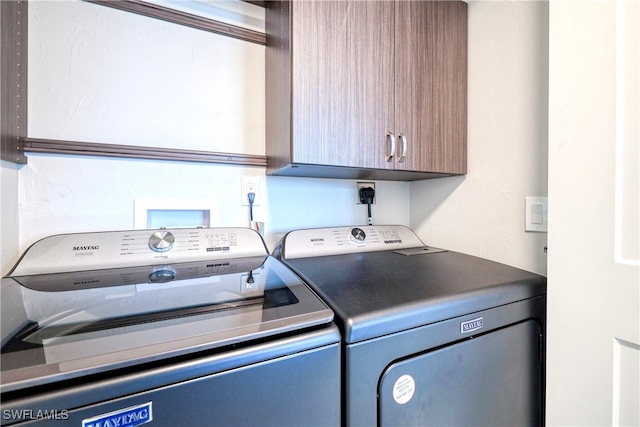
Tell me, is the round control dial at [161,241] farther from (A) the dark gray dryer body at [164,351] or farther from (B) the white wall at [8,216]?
(B) the white wall at [8,216]

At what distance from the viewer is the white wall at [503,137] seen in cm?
108

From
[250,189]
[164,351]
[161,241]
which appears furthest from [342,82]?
[164,351]

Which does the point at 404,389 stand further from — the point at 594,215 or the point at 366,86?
the point at 366,86

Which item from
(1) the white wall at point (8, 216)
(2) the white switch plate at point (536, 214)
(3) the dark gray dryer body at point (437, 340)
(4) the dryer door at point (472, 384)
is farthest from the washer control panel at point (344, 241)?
(1) the white wall at point (8, 216)

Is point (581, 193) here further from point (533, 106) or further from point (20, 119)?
point (20, 119)

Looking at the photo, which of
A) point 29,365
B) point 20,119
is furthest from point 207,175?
point 29,365

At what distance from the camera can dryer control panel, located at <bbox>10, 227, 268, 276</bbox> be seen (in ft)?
2.83

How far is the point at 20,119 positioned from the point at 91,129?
180 mm

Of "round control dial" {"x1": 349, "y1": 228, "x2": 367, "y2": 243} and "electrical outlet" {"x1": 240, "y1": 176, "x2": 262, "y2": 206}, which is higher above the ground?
"electrical outlet" {"x1": 240, "y1": 176, "x2": 262, "y2": 206}

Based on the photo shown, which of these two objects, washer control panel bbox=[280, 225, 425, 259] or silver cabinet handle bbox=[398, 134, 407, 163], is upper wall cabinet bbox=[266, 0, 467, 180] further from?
washer control panel bbox=[280, 225, 425, 259]

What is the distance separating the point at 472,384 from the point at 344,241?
0.68 meters

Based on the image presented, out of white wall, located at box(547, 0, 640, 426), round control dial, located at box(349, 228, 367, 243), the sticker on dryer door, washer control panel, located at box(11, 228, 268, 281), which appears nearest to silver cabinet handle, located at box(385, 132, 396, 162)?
round control dial, located at box(349, 228, 367, 243)

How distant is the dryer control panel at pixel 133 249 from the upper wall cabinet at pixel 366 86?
0.35 m

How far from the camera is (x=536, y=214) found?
108cm
